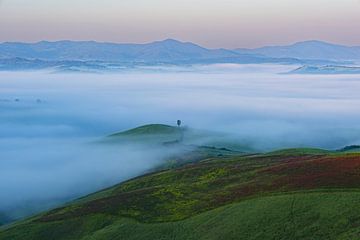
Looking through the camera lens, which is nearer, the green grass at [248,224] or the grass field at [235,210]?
the green grass at [248,224]

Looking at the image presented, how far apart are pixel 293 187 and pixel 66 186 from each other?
93.6 metres

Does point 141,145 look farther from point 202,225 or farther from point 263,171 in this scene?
point 202,225

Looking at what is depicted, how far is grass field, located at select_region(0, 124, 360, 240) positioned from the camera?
5403 centimetres

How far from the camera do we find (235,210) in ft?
205

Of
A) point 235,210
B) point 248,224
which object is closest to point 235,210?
point 235,210

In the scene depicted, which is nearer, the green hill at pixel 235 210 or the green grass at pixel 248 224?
the green grass at pixel 248 224

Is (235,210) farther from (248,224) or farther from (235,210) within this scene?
(248,224)

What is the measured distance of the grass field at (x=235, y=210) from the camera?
54.0 meters

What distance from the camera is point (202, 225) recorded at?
61.0m

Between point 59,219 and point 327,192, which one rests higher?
point 327,192

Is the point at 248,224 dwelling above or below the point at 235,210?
below

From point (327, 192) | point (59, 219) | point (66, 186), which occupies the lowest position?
point (66, 186)

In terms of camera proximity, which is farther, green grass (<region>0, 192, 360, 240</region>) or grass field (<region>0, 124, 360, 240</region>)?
grass field (<region>0, 124, 360, 240</region>)

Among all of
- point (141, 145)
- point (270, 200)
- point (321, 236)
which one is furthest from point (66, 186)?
point (321, 236)
